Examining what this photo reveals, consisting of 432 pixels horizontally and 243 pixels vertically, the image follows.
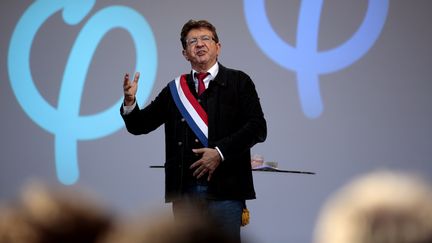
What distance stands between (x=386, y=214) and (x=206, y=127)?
1441 millimetres

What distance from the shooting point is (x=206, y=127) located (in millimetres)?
1780

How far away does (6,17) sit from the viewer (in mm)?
4055

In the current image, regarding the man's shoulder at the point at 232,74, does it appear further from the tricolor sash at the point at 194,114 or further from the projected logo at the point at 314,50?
the projected logo at the point at 314,50

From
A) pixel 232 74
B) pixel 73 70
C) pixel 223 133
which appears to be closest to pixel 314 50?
pixel 73 70

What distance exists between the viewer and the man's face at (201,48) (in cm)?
183

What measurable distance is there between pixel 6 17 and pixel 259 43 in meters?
1.72

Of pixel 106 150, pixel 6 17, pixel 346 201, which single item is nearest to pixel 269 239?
pixel 106 150

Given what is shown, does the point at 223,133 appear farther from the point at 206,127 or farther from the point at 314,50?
the point at 314,50

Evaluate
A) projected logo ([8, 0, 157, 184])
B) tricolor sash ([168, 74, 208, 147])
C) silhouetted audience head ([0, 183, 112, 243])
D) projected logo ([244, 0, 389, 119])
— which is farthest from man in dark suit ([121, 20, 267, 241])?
projected logo ([8, 0, 157, 184])

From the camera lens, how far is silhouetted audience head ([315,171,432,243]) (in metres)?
0.34

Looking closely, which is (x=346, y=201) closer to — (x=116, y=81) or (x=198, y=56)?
(x=198, y=56)

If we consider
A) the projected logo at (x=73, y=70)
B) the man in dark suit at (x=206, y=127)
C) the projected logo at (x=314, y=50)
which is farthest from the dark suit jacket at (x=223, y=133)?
the projected logo at (x=73, y=70)

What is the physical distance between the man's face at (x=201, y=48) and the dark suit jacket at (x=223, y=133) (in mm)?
52

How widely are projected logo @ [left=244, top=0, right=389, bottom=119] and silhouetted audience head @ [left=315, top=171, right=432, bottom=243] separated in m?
3.12
